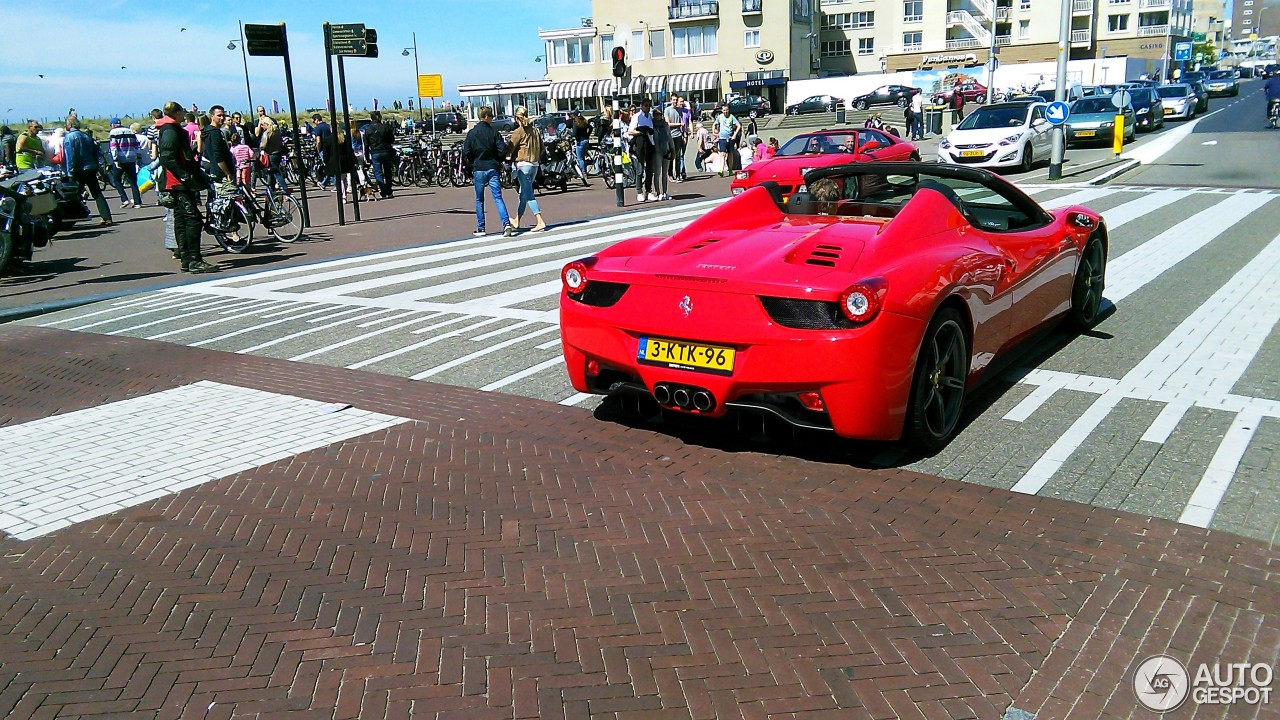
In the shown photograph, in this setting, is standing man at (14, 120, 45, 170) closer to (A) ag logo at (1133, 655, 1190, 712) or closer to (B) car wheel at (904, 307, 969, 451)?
(B) car wheel at (904, 307, 969, 451)

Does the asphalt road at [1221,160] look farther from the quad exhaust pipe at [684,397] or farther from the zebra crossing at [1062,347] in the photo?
the quad exhaust pipe at [684,397]

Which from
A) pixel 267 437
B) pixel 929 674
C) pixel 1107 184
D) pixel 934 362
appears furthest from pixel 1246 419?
pixel 1107 184

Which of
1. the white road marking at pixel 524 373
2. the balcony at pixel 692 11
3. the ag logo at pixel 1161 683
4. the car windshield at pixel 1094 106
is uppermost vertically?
the balcony at pixel 692 11

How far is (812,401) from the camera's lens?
15.0ft

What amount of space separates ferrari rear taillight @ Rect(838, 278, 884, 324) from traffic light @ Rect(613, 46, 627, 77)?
16.0m

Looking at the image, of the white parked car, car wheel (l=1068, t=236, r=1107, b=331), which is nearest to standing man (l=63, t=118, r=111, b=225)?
car wheel (l=1068, t=236, r=1107, b=331)

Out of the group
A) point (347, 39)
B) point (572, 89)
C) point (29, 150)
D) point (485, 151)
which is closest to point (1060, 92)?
point (485, 151)

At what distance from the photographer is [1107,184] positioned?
64.0 ft

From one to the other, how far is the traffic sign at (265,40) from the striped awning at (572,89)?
73988mm

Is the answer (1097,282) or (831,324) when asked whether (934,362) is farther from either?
(1097,282)

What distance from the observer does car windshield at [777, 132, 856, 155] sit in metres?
18.3

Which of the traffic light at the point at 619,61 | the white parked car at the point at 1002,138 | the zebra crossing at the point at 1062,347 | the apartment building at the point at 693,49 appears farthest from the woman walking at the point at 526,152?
the apartment building at the point at 693,49

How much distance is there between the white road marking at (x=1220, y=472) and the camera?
4172 millimetres

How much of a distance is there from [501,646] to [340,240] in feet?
42.9
